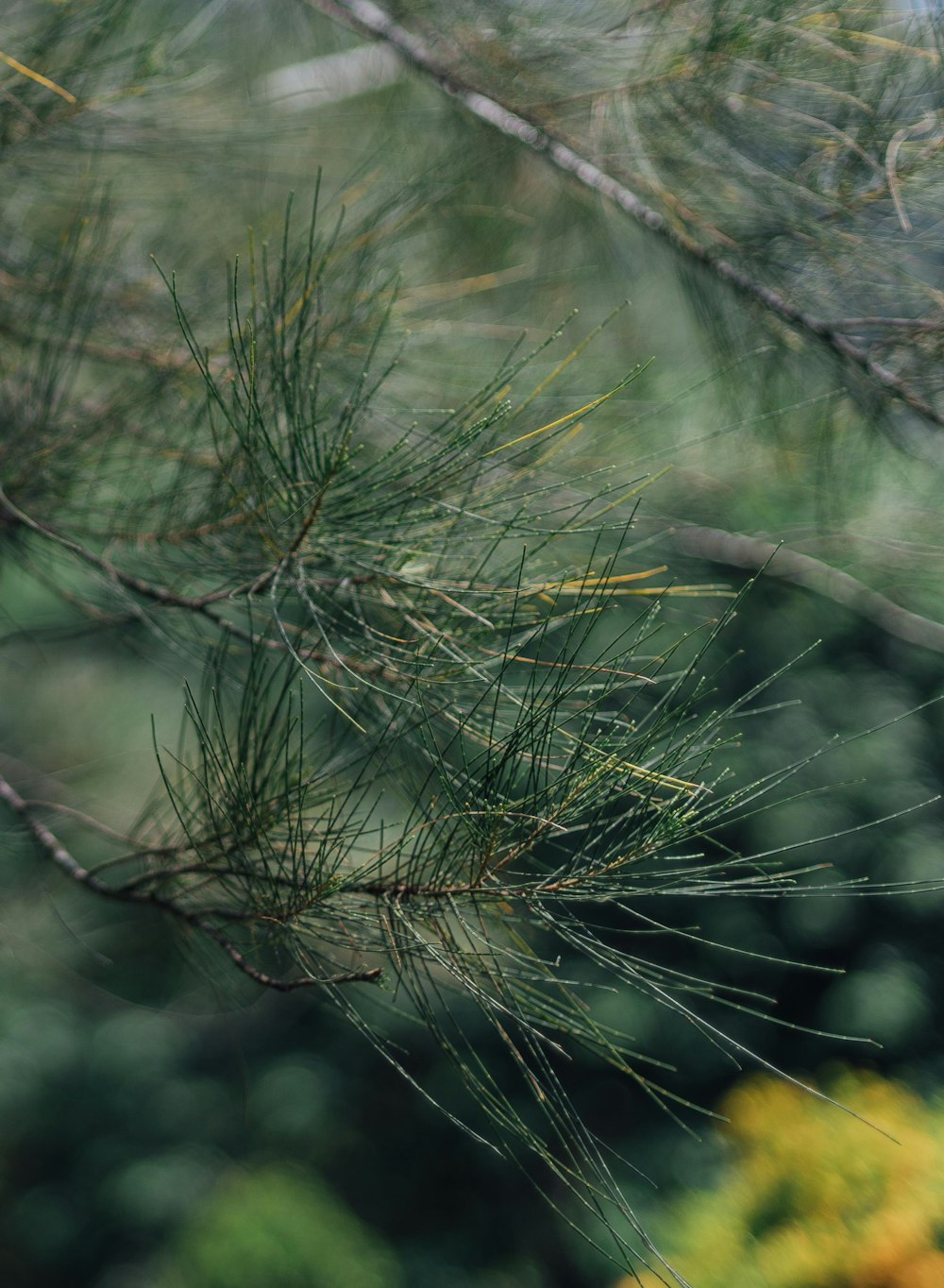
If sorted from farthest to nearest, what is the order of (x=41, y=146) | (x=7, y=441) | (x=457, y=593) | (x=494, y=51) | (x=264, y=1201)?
(x=264, y=1201) → (x=494, y=51) → (x=41, y=146) → (x=7, y=441) → (x=457, y=593)

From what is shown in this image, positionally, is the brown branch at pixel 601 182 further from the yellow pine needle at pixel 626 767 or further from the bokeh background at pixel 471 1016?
the yellow pine needle at pixel 626 767

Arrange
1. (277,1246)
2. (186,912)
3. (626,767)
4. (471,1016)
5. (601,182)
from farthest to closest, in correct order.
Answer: (471,1016), (277,1246), (601,182), (186,912), (626,767)

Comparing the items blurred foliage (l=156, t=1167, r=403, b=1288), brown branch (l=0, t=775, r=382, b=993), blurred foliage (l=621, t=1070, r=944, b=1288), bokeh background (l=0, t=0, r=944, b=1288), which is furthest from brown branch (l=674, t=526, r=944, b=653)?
blurred foliage (l=156, t=1167, r=403, b=1288)

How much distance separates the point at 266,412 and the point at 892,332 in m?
0.50

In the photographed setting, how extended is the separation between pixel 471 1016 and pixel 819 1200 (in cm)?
105

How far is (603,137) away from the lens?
98 centimetres

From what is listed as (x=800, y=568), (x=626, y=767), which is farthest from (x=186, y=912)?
(x=800, y=568)

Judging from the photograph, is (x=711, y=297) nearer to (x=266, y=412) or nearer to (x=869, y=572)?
(x=266, y=412)

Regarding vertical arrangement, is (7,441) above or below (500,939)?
above

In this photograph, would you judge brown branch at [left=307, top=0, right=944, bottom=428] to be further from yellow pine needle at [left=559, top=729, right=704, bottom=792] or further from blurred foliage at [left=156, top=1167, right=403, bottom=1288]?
blurred foliage at [left=156, top=1167, right=403, bottom=1288]

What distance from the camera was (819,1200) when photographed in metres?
1.48

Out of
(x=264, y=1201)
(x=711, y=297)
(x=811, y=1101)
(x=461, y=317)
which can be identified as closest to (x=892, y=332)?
(x=711, y=297)

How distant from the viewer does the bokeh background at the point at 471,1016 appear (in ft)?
3.60

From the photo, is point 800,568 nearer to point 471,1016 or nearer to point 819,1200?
point 819,1200
